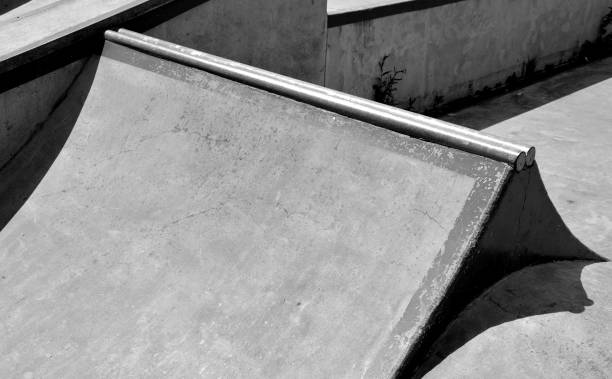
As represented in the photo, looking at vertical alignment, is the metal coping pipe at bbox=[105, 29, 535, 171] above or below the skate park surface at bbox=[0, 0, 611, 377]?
above

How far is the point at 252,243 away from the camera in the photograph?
3.40 metres

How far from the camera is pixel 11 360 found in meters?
3.31

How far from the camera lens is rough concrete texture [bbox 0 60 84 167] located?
4.77 m

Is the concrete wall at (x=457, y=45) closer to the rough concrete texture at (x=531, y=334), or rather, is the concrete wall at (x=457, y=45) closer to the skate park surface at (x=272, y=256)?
the skate park surface at (x=272, y=256)

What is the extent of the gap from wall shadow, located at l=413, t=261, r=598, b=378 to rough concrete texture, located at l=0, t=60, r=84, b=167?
3.34 m

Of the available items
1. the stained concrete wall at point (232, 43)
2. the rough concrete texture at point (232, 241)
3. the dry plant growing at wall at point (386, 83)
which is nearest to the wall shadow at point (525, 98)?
the dry plant growing at wall at point (386, 83)

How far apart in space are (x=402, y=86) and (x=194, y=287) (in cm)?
449

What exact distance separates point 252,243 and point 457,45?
4.99m

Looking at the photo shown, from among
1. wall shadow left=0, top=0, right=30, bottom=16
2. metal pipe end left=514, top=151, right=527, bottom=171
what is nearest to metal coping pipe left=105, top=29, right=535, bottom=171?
metal pipe end left=514, top=151, right=527, bottom=171

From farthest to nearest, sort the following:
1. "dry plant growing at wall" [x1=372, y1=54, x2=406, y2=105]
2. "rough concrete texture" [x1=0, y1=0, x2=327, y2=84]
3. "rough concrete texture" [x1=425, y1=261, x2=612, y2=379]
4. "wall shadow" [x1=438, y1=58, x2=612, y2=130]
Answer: "wall shadow" [x1=438, y1=58, x2=612, y2=130] < "dry plant growing at wall" [x1=372, y1=54, x2=406, y2=105] < "rough concrete texture" [x1=0, y1=0, x2=327, y2=84] < "rough concrete texture" [x1=425, y1=261, x2=612, y2=379]

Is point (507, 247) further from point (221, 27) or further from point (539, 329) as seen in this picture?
point (221, 27)

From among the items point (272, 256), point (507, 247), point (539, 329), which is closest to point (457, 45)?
point (507, 247)

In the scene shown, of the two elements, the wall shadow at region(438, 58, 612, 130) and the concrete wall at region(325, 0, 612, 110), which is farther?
the wall shadow at region(438, 58, 612, 130)

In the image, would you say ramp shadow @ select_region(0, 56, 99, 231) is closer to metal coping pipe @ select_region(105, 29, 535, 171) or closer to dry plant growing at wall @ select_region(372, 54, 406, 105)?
metal coping pipe @ select_region(105, 29, 535, 171)
